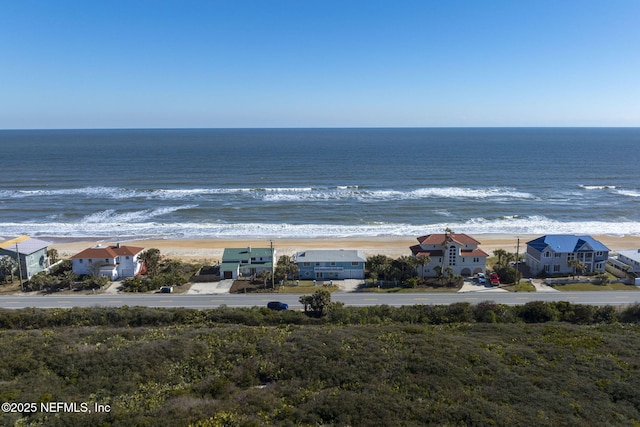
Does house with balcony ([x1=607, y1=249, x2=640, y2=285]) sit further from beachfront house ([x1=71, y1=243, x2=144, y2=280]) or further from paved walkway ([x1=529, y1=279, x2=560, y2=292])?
beachfront house ([x1=71, y1=243, x2=144, y2=280])

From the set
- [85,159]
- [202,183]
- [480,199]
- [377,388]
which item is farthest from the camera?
[85,159]

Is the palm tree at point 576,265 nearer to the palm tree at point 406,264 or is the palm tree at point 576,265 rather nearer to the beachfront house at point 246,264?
the palm tree at point 406,264

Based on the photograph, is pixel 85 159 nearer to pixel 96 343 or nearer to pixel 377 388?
pixel 96 343

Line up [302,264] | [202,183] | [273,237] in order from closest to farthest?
[302,264] → [273,237] → [202,183]

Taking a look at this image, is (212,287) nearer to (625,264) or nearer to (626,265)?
(626,265)

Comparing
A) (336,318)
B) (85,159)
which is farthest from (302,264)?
(85,159)
